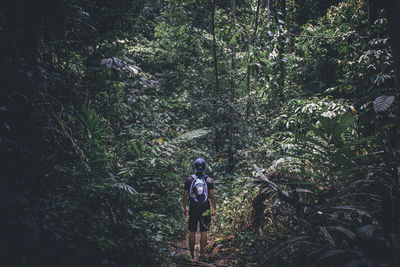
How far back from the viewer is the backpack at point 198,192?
4469 mm

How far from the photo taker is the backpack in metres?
4.47

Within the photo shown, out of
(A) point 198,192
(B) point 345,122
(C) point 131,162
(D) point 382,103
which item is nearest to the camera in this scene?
(D) point 382,103

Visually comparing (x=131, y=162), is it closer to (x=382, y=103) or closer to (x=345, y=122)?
(x=345, y=122)

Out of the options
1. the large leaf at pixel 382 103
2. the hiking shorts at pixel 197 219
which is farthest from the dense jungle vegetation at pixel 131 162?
the hiking shorts at pixel 197 219

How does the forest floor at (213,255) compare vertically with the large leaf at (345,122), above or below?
below

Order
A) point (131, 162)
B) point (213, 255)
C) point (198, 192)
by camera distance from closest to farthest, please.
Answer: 1. point (131, 162)
2. point (213, 255)
3. point (198, 192)

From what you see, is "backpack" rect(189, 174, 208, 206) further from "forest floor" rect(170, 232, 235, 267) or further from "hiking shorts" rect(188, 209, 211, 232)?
"forest floor" rect(170, 232, 235, 267)

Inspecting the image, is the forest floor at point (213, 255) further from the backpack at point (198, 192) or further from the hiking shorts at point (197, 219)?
the backpack at point (198, 192)

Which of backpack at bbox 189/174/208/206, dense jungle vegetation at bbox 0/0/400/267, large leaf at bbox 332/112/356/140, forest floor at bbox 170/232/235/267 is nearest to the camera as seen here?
dense jungle vegetation at bbox 0/0/400/267

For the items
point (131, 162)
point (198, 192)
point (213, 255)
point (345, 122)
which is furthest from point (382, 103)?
point (213, 255)

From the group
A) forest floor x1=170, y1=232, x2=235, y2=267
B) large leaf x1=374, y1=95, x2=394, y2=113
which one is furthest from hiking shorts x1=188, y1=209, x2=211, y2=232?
large leaf x1=374, y1=95, x2=394, y2=113

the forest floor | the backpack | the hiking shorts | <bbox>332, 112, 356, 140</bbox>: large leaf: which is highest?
<bbox>332, 112, 356, 140</bbox>: large leaf

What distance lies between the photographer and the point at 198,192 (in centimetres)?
447

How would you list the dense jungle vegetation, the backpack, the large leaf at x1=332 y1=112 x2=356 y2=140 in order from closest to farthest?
the dense jungle vegetation, the large leaf at x1=332 y1=112 x2=356 y2=140, the backpack
